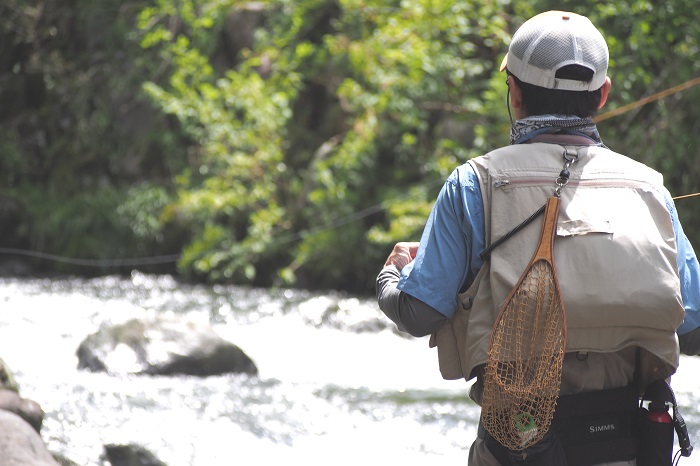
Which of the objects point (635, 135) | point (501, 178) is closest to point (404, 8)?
point (635, 135)

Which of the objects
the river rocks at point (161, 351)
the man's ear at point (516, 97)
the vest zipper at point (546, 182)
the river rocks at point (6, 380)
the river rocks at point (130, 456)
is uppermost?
the man's ear at point (516, 97)

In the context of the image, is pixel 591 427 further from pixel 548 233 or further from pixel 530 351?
pixel 548 233

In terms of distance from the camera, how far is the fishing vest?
158 centimetres

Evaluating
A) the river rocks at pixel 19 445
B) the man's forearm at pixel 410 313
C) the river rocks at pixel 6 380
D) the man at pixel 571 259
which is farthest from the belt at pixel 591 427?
the river rocks at pixel 6 380

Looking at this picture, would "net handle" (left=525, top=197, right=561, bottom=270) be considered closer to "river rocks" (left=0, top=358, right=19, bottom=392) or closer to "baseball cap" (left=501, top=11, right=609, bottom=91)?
"baseball cap" (left=501, top=11, right=609, bottom=91)

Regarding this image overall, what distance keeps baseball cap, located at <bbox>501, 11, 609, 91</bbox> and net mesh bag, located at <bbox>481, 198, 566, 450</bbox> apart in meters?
0.23

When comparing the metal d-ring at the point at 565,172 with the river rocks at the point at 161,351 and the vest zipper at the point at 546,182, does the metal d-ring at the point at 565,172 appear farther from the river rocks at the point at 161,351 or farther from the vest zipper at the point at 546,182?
the river rocks at the point at 161,351

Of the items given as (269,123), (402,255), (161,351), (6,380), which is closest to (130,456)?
(6,380)

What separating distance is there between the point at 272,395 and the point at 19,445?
105 inches

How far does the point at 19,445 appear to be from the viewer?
3572 millimetres

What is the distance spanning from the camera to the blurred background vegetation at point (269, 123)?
8.73 meters

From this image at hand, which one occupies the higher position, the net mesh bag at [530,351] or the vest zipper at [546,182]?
the vest zipper at [546,182]

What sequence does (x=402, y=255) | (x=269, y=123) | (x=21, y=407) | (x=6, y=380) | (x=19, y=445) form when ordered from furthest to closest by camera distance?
(x=269, y=123)
(x=6, y=380)
(x=21, y=407)
(x=19, y=445)
(x=402, y=255)

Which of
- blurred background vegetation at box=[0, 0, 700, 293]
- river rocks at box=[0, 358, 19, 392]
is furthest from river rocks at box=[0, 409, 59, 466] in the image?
blurred background vegetation at box=[0, 0, 700, 293]
